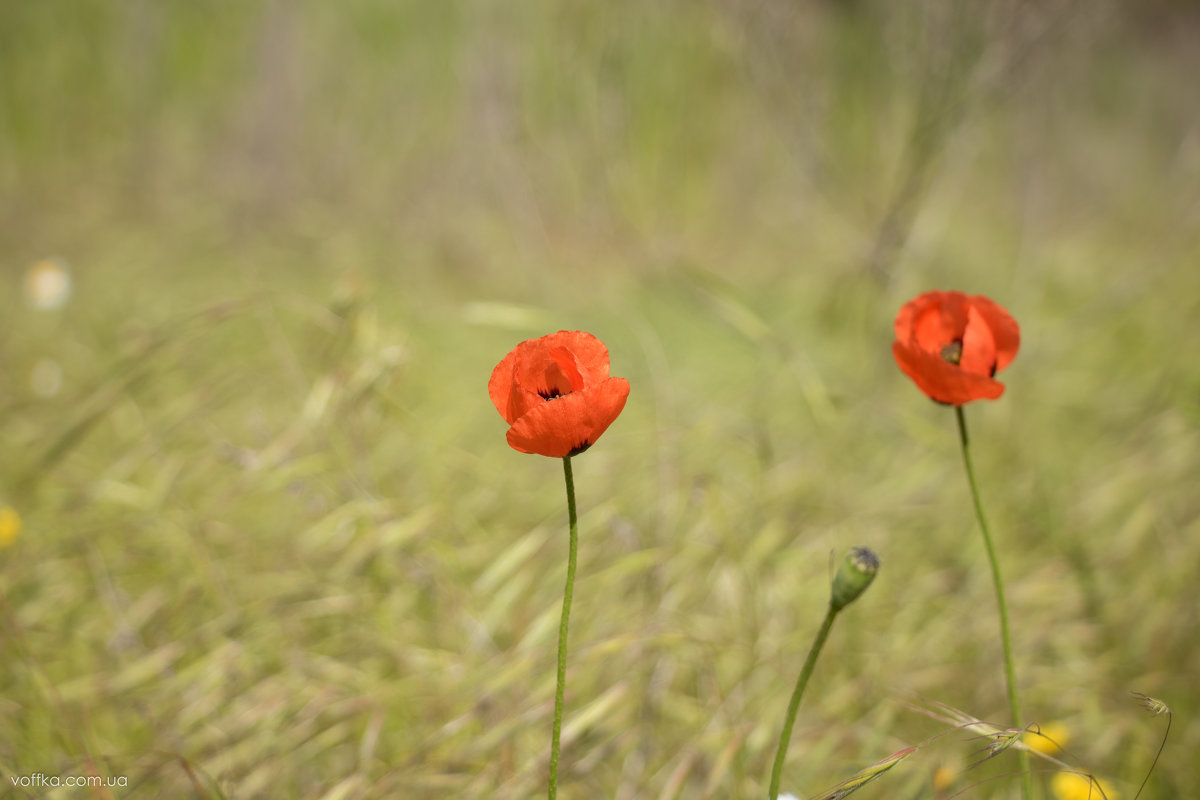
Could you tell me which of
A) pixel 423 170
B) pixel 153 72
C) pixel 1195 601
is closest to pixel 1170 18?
pixel 423 170

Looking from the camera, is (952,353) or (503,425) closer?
(952,353)

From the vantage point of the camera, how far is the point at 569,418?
1.33 feet

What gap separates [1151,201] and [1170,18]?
1551 mm

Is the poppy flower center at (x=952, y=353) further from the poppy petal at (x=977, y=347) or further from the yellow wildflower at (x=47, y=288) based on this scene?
the yellow wildflower at (x=47, y=288)

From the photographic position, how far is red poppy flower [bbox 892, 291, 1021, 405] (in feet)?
1.59

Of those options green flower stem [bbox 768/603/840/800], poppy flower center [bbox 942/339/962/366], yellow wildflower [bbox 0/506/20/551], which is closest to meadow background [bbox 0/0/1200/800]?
yellow wildflower [bbox 0/506/20/551]

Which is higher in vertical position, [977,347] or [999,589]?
[977,347]

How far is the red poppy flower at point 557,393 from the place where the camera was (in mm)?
404

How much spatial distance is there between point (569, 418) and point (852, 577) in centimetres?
18

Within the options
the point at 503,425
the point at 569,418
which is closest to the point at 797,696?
the point at 569,418

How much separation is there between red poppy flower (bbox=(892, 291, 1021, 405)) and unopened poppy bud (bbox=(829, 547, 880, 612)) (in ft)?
0.41

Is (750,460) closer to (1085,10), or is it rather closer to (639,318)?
(639,318)

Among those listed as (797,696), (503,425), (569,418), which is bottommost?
(797,696)

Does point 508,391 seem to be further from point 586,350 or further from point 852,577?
point 852,577
